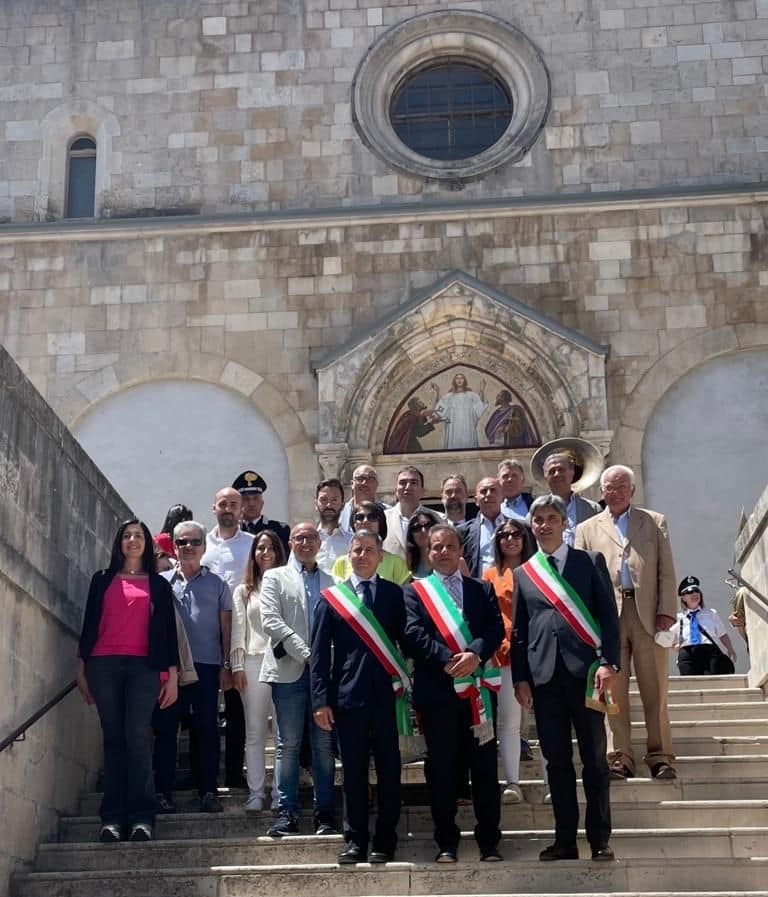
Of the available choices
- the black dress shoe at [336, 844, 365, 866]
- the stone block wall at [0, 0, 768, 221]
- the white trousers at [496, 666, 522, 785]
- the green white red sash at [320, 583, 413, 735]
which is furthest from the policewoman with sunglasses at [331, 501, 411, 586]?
the stone block wall at [0, 0, 768, 221]

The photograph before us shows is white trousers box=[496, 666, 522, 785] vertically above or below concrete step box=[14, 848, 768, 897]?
above

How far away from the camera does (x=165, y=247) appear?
16953mm

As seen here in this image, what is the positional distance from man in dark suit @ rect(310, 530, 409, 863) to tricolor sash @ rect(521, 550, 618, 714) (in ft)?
2.75

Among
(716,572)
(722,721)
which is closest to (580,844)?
(722,721)

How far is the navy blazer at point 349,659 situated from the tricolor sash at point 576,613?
830mm

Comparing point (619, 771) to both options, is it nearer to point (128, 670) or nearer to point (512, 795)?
point (512, 795)

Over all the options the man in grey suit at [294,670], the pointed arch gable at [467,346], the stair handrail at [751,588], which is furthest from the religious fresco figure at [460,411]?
the man in grey suit at [294,670]

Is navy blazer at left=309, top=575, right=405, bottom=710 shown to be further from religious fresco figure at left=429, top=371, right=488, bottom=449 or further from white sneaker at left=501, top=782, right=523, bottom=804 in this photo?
religious fresco figure at left=429, top=371, right=488, bottom=449

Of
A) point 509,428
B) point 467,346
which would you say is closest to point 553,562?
point 509,428

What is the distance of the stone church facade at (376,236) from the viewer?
16.1 m

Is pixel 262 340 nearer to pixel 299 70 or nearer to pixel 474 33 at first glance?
pixel 299 70

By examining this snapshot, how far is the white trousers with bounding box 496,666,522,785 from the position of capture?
8492 mm

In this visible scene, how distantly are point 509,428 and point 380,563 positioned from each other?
24.3 feet

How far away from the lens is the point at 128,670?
8633 millimetres
